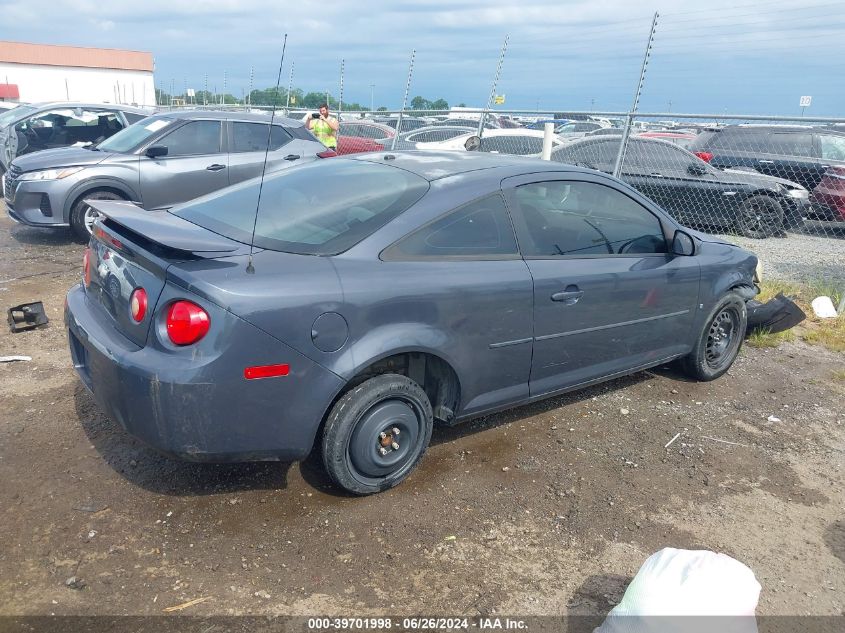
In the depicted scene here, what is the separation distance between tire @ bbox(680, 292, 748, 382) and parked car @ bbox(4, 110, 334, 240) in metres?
4.58

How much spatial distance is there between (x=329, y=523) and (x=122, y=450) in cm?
129

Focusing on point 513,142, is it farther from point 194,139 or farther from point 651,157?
point 194,139

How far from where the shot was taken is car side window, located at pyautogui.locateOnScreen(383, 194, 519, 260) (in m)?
3.27

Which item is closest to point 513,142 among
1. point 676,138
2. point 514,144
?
point 514,144

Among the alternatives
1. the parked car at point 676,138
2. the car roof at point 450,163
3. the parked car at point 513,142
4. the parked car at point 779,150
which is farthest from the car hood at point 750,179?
the car roof at point 450,163

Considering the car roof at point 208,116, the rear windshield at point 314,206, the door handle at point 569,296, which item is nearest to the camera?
the rear windshield at point 314,206

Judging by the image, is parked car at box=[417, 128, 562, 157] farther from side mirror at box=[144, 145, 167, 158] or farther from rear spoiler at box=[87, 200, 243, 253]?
rear spoiler at box=[87, 200, 243, 253]

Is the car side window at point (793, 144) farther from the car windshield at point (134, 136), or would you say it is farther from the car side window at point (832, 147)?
the car windshield at point (134, 136)

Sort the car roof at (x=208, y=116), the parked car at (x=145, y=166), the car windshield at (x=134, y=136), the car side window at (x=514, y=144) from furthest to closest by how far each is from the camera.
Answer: the car side window at (x=514, y=144)
the car roof at (x=208, y=116)
the car windshield at (x=134, y=136)
the parked car at (x=145, y=166)

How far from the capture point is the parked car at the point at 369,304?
2762 millimetres

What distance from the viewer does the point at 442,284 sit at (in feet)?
10.7

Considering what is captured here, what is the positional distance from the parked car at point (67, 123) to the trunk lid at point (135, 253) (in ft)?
27.9

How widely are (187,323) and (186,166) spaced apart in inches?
243

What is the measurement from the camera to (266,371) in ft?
9.14
